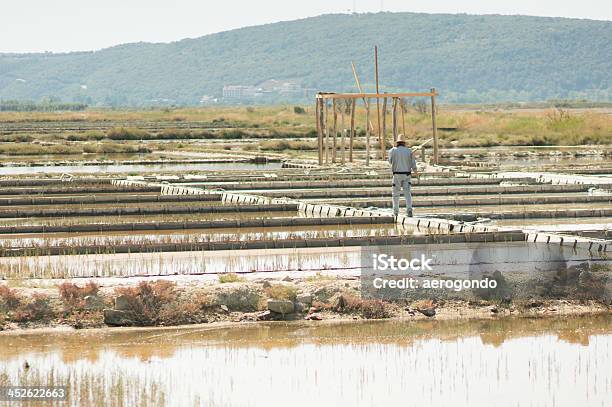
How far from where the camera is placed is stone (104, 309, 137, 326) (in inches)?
413

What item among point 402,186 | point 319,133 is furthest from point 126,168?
point 402,186

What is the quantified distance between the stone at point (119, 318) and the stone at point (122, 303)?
4cm

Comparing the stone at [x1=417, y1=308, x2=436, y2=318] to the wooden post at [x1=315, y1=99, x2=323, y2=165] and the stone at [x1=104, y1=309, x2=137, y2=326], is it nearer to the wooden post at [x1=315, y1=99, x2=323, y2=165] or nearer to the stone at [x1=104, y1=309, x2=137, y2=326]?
the stone at [x1=104, y1=309, x2=137, y2=326]

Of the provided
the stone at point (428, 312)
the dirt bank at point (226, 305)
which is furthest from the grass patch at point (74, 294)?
the stone at point (428, 312)

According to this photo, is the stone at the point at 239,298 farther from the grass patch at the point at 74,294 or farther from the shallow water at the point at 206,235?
the shallow water at the point at 206,235

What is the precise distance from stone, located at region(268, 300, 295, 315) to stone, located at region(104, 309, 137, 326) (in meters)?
1.17

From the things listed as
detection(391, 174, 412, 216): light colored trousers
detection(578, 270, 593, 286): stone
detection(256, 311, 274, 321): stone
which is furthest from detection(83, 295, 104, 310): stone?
detection(391, 174, 412, 216): light colored trousers

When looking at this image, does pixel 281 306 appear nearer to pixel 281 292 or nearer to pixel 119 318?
pixel 281 292

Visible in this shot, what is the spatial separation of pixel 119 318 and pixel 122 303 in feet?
0.49

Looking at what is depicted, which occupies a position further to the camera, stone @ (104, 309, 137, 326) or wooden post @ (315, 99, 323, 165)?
wooden post @ (315, 99, 323, 165)

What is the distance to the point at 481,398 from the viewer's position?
8305mm

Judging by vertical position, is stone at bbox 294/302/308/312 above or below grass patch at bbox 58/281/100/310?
below

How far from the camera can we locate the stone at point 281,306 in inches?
422

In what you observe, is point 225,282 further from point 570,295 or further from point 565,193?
point 565,193
